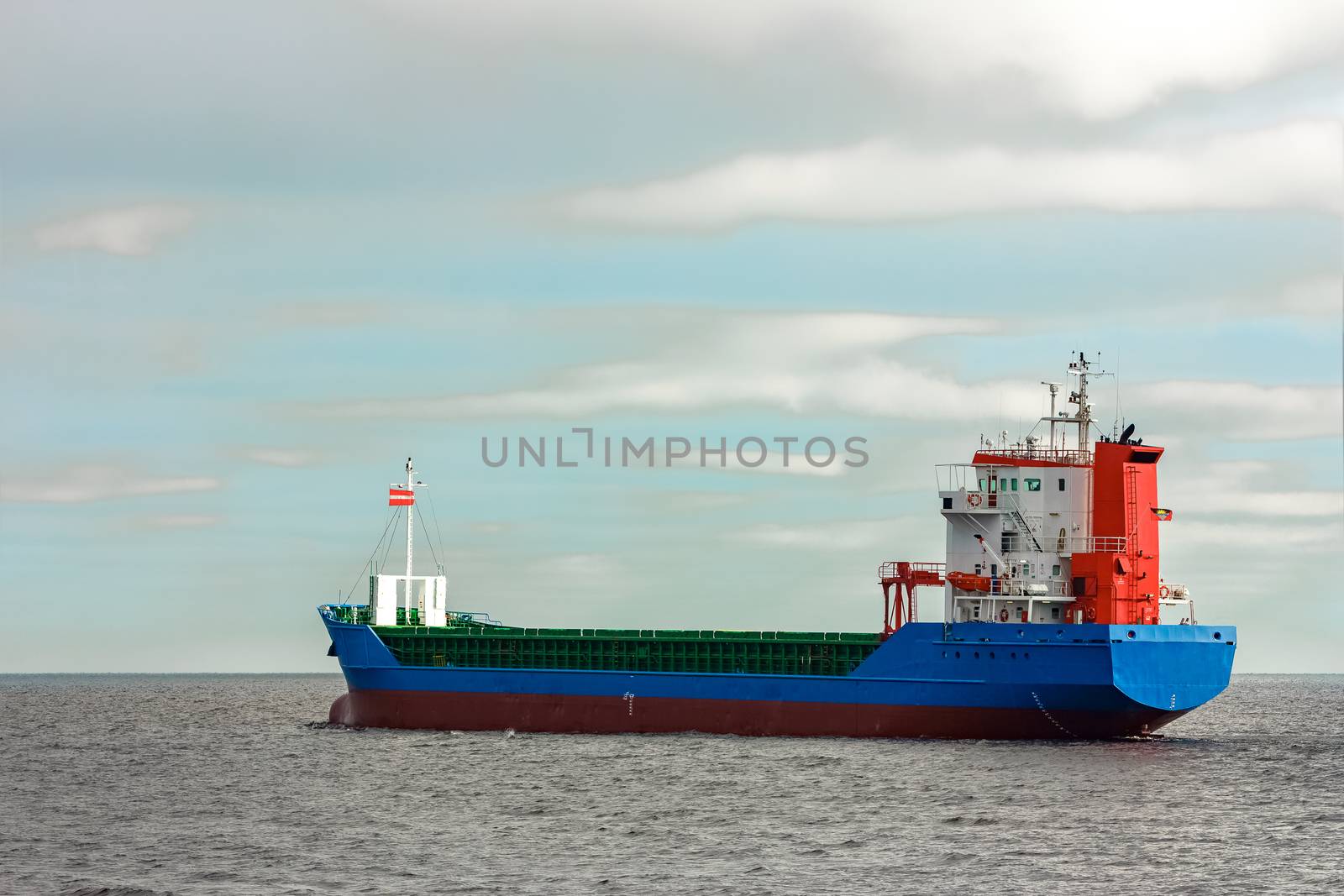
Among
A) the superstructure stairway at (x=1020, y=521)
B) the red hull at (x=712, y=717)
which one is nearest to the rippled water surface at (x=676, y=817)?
the red hull at (x=712, y=717)

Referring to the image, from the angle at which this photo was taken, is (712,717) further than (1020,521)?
Yes

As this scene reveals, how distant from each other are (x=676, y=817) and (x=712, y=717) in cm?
1502

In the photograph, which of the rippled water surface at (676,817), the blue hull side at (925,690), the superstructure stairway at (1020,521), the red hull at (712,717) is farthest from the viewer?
the superstructure stairway at (1020,521)

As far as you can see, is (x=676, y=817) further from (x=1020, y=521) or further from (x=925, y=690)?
(x=1020, y=521)

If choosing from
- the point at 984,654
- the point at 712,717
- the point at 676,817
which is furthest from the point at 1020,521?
the point at 676,817

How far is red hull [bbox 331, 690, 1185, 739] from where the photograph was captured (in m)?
44.3

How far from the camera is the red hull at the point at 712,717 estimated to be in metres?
44.3

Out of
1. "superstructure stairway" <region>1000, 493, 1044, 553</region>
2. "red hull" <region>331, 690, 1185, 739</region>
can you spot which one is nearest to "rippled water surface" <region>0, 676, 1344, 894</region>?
"red hull" <region>331, 690, 1185, 739</region>

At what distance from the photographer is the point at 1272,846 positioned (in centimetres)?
3116

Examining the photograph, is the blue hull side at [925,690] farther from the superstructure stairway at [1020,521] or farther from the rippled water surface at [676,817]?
the superstructure stairway at [1020,521]

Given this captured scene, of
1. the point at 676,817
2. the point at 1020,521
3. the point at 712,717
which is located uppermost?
the point at 1020,521

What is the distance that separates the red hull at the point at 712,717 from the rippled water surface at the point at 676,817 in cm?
64

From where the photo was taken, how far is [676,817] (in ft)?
114

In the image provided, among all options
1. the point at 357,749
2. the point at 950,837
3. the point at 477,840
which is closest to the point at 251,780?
the point at 357,749
